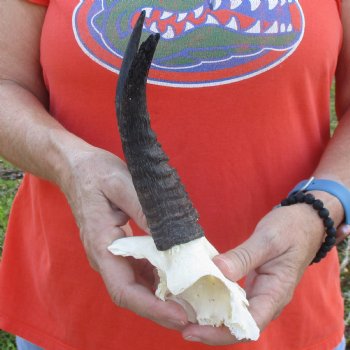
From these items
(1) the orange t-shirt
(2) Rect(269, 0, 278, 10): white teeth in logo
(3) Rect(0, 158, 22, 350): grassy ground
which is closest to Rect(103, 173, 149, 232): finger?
(1) the orange t-shirt

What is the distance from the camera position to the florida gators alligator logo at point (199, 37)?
1.25m

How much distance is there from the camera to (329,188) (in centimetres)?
133

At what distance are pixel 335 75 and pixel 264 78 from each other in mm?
315

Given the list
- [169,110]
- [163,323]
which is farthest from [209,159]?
[163,323]

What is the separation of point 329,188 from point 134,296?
0.48 metres

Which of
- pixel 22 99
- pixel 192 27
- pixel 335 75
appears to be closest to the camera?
pixel 192 27

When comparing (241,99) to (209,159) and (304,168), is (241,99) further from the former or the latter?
(304,168)

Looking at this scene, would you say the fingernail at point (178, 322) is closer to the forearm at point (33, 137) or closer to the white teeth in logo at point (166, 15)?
the forearm at point (33, 137)

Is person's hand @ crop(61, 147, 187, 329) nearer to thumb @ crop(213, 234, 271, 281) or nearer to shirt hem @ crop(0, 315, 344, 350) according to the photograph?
thumb @ crop(213, 234, 271, 281)

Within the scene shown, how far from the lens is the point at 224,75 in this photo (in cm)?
126

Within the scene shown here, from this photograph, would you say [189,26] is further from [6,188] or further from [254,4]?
[6,188]

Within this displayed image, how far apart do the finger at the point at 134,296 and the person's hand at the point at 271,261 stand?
0.04 m

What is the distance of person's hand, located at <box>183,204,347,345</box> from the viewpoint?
109 cm

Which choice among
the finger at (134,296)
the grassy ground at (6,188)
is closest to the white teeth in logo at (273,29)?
the finger at (134,296)
